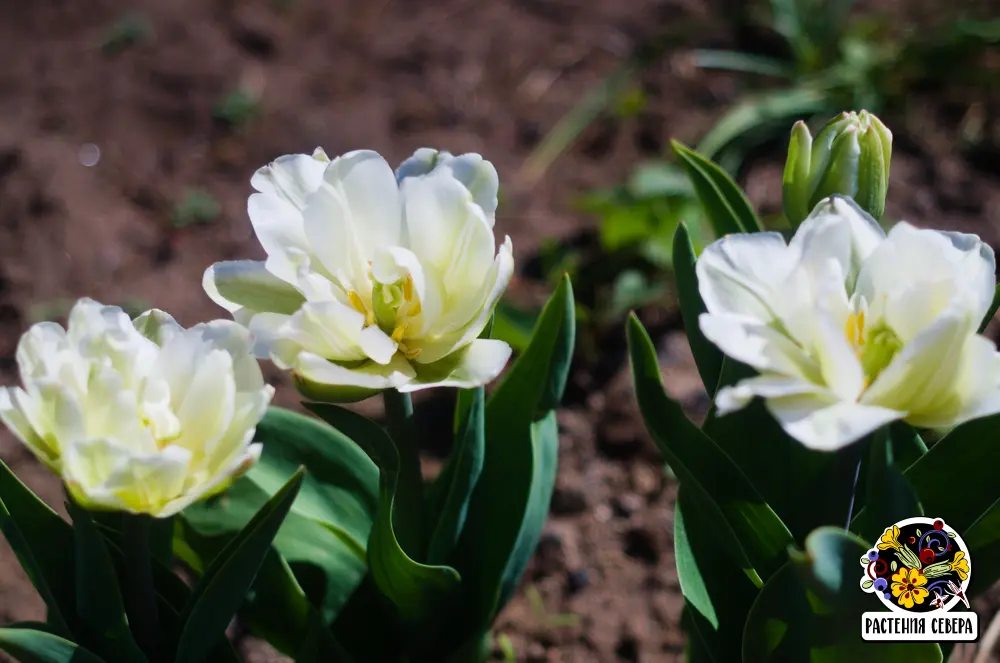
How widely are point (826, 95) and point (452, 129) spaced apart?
1.09 meters

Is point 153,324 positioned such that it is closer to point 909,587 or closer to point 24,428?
point 24,428

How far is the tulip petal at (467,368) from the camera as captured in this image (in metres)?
0.85

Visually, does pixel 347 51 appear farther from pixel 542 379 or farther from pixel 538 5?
pixel 542 379

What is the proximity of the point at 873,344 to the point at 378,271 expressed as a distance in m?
0.46

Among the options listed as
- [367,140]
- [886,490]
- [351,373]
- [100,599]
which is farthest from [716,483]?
[367,140]

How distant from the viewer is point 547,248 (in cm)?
241

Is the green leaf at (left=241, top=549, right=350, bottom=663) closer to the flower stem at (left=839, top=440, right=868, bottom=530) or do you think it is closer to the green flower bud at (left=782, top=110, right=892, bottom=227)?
the flower stem at (left=839, top=440, right=868, bottom=530)

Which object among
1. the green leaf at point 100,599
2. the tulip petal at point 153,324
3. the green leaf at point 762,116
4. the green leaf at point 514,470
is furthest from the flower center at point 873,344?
the green leaf at point 762,116

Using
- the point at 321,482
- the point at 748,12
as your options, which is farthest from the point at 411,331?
the point at 748,12

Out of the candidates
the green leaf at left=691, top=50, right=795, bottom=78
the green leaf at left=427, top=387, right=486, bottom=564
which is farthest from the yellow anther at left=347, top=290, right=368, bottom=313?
the green leaf at left=691, top=50, right=795, bottom=78

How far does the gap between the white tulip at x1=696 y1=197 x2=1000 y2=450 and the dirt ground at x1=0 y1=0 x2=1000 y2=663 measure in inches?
41.4

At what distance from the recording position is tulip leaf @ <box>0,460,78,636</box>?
96 cm

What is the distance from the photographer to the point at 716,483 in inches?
38.6

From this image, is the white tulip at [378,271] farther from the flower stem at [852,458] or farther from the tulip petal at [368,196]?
the flower stem at [852,458]
